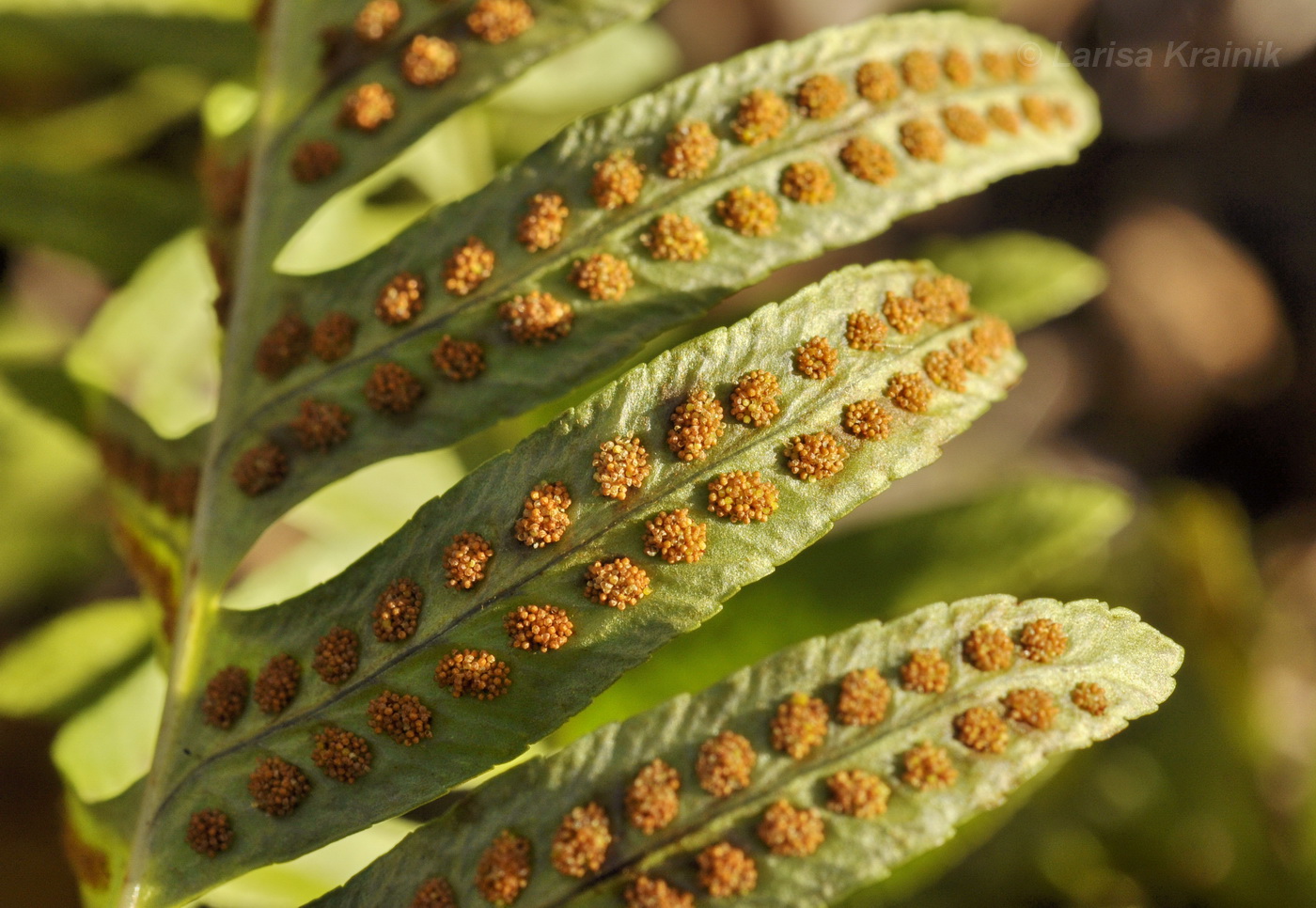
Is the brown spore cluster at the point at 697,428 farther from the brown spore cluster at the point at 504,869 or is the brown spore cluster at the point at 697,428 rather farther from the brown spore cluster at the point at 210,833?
the brown spore cluster at the point at 210,833

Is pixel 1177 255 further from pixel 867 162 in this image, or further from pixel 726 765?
pixel 726 765

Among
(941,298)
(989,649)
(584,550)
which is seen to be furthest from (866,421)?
(584,550)

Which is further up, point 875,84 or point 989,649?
point 875,84

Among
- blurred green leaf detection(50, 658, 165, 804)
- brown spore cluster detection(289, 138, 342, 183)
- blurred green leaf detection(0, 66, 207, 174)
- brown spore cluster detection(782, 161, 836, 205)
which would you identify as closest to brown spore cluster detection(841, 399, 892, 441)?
brown spore cluster detection(782, 161, 836, 205)

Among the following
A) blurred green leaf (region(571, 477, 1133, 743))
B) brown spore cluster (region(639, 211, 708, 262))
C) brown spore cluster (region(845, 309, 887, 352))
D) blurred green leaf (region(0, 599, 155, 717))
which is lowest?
blurred green leaf (region(0, 599, 155, 717))

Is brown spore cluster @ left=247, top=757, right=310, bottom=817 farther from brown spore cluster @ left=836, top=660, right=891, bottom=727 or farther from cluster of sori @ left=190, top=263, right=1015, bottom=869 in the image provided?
brown spore cluster @ left=836, top=660, right=891, bottom=727

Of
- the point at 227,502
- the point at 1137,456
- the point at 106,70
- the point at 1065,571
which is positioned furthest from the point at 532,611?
the point at 1137,456

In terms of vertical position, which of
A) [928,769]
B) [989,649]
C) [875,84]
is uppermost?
[875,84]
